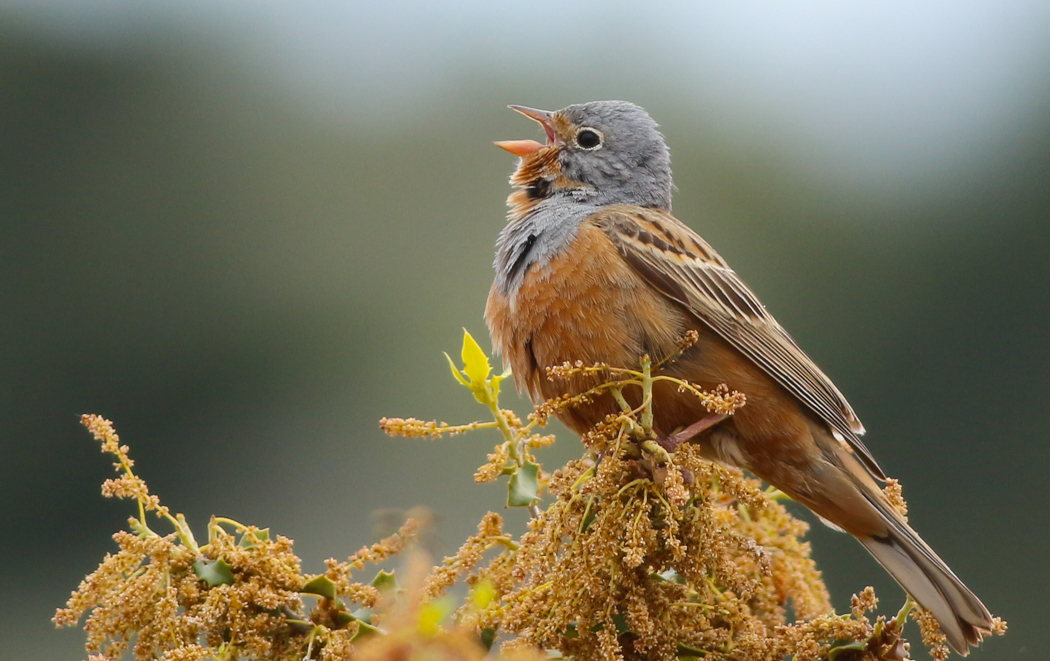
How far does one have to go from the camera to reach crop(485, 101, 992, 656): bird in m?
3.42

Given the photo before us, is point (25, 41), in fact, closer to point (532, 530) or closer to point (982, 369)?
point (982, 369)

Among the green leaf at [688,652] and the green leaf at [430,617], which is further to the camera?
the green leaf at [688,652]

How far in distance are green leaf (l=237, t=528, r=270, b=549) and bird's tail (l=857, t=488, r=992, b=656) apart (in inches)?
63.9

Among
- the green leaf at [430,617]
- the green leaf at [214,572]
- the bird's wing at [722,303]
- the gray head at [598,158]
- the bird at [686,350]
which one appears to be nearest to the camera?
the green leaf at [430,617]

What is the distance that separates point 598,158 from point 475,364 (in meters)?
2.28

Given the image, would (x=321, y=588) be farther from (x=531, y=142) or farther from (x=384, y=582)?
(x=531, y=142)

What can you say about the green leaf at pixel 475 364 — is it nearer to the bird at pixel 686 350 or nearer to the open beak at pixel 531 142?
the bird at pixel 686 350

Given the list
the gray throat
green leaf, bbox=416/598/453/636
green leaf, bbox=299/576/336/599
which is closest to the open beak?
the gray throat

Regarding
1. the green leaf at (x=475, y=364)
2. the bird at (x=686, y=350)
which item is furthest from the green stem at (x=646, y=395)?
the bird at (x=686, y=350)

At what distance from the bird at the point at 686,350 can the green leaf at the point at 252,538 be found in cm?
129

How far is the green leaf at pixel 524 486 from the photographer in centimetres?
232

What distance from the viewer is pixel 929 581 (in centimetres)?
307

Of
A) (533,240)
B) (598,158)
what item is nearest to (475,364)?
(533,240)

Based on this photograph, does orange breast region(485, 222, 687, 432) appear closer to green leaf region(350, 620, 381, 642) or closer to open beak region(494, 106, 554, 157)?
open beak region(494, 106, 554, 157)
